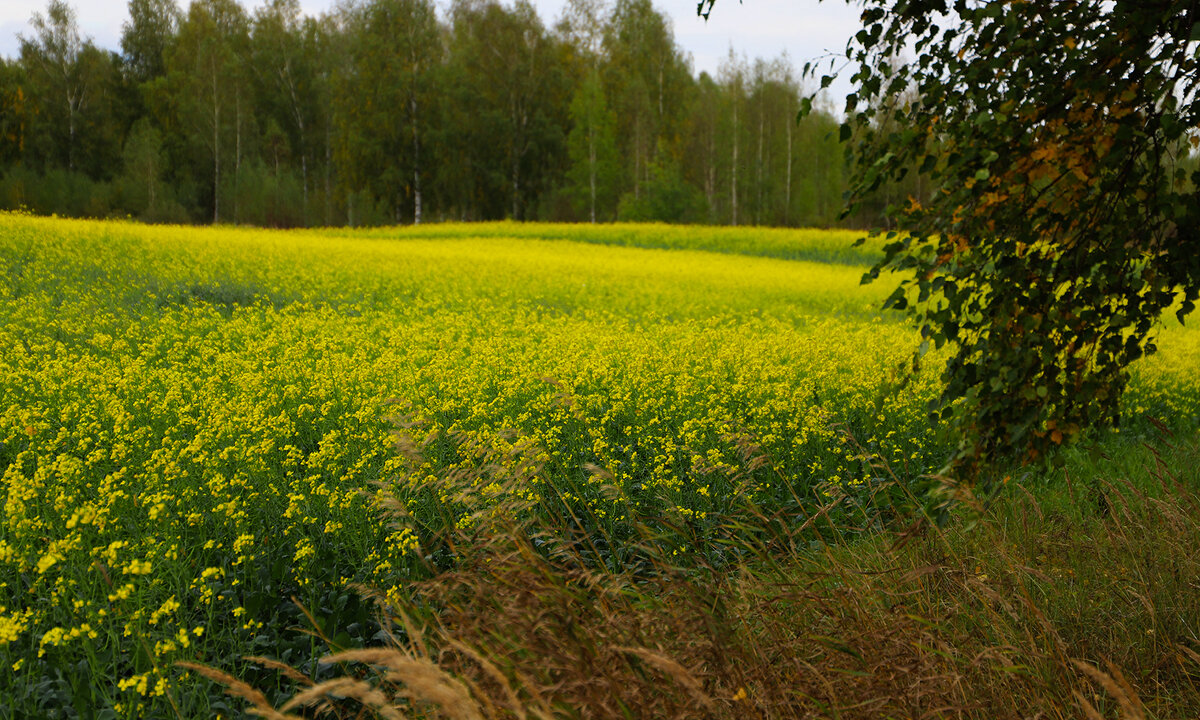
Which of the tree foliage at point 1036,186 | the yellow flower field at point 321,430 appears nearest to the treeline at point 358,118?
the yellow flower field at point 321,430

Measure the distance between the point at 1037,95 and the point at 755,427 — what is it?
10.1ft

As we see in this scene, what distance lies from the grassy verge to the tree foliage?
0.68 meters

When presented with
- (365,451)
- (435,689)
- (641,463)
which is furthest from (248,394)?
(435,689)

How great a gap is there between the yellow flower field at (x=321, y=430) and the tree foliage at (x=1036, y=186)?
596 millimetres

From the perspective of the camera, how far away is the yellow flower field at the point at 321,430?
321 cm

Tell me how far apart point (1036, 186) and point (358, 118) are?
40.4 meters

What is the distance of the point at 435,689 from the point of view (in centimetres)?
128

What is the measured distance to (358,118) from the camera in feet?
129

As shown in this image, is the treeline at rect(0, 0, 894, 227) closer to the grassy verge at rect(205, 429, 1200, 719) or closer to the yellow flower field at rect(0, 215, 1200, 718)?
the yellow flower field at rect(0, 215, 1200, 718)

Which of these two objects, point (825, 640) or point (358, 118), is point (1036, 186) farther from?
point (358, 118)

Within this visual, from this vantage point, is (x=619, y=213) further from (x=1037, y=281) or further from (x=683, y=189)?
(x=1037, y=281)

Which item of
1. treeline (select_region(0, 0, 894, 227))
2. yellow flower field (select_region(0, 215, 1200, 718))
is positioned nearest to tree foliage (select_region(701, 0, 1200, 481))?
yellow flower field (select_region(0, 215, 1200, 718))

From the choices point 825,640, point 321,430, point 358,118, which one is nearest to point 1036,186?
point 825,640

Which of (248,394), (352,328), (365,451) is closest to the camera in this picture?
→ (365,451)
